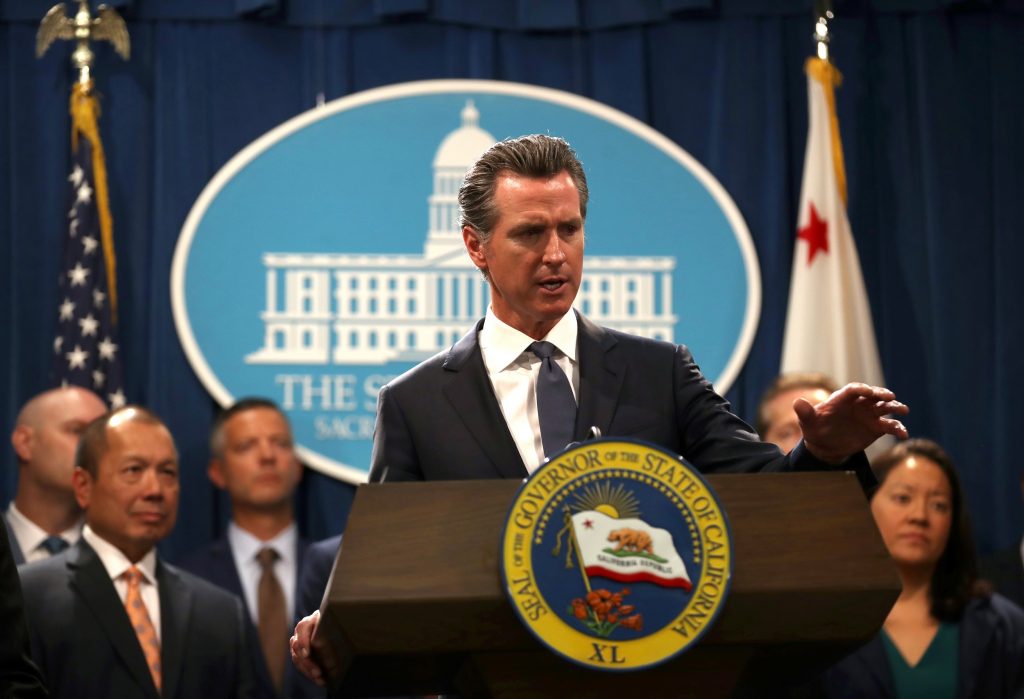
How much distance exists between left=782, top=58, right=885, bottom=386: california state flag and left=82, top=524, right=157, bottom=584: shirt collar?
2.32m

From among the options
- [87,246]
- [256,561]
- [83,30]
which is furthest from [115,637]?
[83,30]

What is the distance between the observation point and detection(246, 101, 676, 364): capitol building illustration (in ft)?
17.3

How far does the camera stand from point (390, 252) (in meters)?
5.33

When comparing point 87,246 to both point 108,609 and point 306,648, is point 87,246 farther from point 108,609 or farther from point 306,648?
point 306,648

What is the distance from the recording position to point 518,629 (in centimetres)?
182

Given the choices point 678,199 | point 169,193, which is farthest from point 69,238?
point 678,199

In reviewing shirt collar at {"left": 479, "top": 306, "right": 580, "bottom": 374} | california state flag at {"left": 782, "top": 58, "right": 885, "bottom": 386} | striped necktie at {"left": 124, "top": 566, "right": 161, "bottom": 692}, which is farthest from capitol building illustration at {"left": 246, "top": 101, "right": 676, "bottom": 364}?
shirt collar at {"left": 479, "top": 306, "right": 580, "bottom": 374}

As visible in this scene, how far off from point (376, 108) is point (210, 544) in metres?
1.64

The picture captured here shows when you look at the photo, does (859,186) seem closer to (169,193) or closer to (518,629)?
(169,193)

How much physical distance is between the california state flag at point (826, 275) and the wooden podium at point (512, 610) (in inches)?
135

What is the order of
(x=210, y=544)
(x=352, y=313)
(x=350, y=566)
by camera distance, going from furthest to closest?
(x=352, y=313) → (x=210, y=544) → (x=350, y=566)

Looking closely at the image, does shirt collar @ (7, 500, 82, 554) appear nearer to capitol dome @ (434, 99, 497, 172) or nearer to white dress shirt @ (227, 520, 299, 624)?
white dress shirt @ (227, 520, 299, 624)

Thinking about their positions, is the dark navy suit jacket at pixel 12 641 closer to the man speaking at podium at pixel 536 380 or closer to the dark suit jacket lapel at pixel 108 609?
the man speaking at podium at pixel 536 380

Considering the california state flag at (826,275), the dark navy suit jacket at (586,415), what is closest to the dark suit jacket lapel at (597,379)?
the dark navy suit jacket at (586,415)
